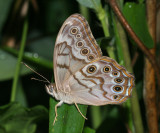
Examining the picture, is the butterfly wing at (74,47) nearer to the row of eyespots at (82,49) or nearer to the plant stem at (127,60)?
the row of eyespots at (82,49)

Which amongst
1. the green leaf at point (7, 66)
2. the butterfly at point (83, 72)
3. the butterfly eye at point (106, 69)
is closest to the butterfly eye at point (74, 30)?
the butterfly at point (83, 72)

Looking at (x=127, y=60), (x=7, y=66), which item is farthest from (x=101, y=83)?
(x=7, y=66)

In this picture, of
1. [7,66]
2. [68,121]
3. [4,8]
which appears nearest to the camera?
[68,121]

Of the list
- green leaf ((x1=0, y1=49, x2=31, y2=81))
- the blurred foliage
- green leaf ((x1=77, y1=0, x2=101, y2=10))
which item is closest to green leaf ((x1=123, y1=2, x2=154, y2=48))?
the blurred foliage

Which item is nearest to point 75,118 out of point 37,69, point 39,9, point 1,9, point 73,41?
point 73,41

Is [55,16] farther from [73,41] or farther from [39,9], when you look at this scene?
[73,41]

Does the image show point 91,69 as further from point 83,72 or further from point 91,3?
point 91,3
